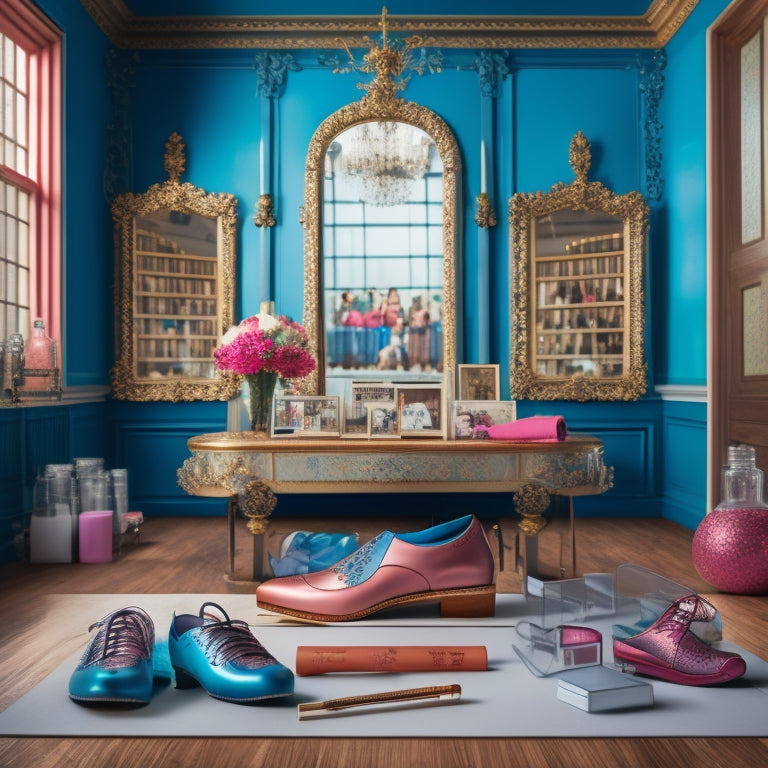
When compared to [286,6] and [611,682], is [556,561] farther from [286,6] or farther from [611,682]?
[286,6]

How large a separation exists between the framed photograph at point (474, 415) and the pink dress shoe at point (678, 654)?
1.41 metres

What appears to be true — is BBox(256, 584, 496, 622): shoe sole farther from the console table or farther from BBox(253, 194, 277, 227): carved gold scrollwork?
BBox(253, 194, 277, 227): carved gold scrollwork

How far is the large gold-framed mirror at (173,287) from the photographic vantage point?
18.1ft

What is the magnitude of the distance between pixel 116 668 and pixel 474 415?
2.01 m

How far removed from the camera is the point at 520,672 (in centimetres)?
223

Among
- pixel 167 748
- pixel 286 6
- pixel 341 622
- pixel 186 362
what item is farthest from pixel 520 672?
pixel 286 6

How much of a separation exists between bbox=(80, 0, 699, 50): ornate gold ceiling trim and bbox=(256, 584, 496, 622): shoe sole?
4124 millimetres

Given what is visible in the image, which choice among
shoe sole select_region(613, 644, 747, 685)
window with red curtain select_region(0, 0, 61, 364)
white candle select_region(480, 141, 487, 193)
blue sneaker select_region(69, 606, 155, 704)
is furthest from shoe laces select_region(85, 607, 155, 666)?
white candle select_region(480, 141, 487, 193)

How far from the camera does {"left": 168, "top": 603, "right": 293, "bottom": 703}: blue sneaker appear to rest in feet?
6.46

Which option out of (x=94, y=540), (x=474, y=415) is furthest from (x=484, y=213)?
(x=94, y=540)

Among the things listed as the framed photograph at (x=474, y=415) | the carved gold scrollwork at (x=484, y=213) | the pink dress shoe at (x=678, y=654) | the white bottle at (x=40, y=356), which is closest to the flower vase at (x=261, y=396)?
the framed photograph at (x=474, y=415)

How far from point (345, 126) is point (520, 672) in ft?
14.0

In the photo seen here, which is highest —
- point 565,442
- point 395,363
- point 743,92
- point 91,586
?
point 743,92

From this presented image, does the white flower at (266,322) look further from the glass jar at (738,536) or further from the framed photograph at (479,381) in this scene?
the glass jar at (738,536)
